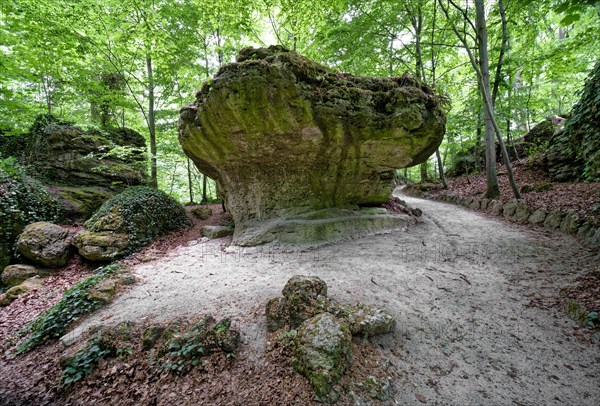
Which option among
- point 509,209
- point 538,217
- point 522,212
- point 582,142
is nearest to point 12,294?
point 538,217

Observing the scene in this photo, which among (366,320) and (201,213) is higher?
(201,213)

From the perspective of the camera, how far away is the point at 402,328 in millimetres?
3145

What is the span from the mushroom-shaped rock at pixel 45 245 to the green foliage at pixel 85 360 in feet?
16.3

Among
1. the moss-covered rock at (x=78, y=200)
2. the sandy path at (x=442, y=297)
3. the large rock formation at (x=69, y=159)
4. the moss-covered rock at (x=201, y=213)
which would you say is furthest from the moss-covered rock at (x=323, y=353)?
the moss-covered rock at (x=78, y=200)

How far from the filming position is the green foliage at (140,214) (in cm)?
738

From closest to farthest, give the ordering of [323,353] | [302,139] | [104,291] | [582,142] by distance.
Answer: [323,353], [104,291], [302,139], [582,142]

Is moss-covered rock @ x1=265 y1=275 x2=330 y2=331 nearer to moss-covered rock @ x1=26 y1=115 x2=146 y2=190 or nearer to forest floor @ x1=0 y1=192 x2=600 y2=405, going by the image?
forest floor @ x1=0 y1=192 x2=600 y2=405

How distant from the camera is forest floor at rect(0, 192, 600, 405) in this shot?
2.35 m

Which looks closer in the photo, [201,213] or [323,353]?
[323,353]

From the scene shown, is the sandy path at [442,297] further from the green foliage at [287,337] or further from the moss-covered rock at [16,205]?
the moss-covered rock at [16,205]

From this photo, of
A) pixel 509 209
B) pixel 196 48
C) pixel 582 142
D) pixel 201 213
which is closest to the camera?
pixel 582 142

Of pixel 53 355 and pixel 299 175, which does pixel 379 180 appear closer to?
pixel 299 175

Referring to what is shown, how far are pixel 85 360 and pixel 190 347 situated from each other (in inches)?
54.5

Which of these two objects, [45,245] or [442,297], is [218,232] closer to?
[45,245]
